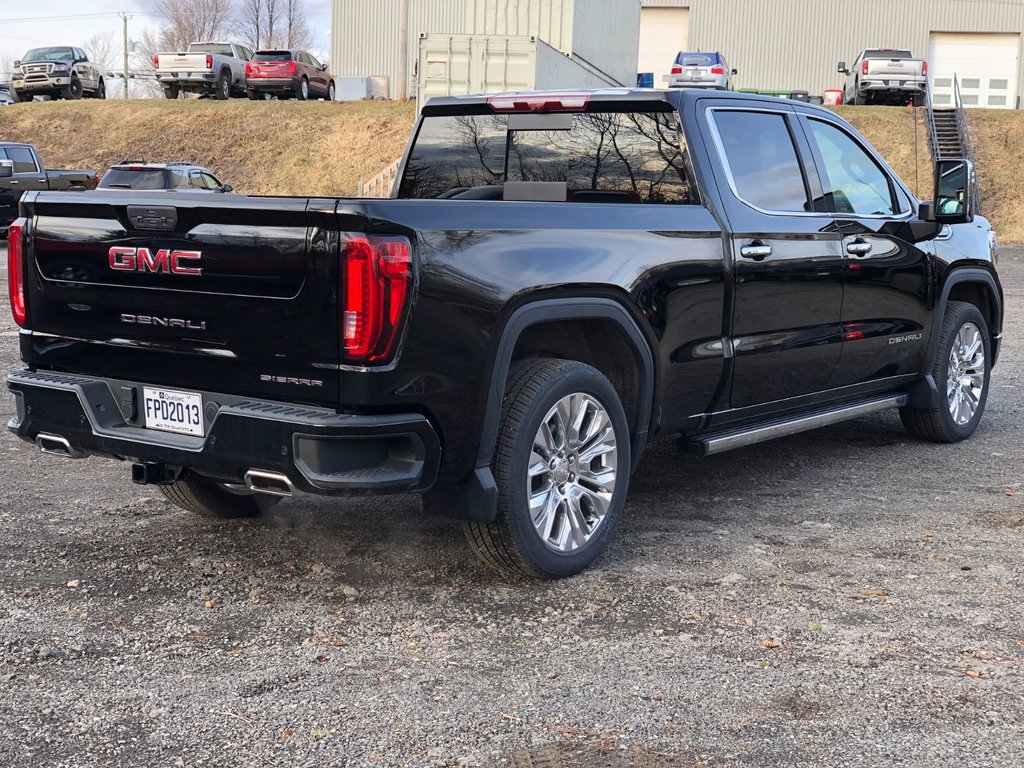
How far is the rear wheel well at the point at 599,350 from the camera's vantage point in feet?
15.1

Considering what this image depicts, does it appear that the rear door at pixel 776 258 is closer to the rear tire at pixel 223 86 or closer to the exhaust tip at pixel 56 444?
the exhaust tip at pixel 56 444

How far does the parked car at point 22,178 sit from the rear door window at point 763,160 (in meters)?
18.4

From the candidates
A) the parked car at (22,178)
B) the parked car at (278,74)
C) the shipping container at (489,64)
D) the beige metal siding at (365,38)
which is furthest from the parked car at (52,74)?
the shipping container at (489,64)

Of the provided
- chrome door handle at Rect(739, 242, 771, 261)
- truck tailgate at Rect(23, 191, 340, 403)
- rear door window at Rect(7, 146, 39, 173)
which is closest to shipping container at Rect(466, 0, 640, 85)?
rear door window at Rect(7, 146, 39, 173)

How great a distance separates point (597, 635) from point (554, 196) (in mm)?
2314

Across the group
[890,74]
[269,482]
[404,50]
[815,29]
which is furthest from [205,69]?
[269,482]

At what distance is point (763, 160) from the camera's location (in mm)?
5559

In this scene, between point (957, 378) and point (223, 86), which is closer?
point (957, 378)

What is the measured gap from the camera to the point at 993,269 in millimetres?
7301

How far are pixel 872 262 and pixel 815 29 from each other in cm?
4413

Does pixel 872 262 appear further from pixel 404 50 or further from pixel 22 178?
pixel 404 50

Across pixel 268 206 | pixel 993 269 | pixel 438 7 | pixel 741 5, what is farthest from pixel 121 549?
pixel 741 5

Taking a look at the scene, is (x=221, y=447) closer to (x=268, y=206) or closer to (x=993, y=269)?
(x=268, y=206)

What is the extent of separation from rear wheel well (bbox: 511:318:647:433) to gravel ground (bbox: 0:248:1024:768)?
64 centimetres
